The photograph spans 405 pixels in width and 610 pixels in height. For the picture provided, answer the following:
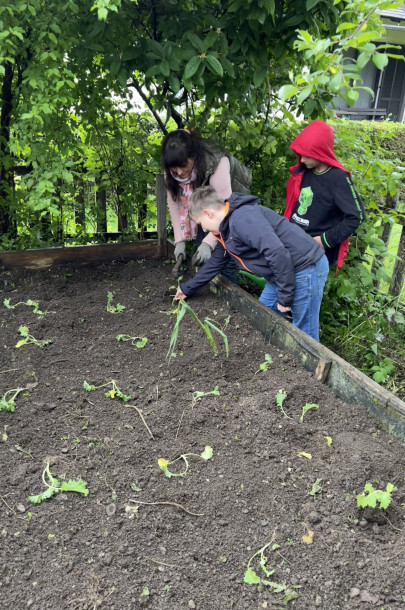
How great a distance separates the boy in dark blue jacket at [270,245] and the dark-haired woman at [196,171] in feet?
1.18

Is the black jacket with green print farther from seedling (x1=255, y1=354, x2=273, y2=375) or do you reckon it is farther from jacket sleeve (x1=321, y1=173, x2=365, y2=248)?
seedling (x1=255, y1=354, x2=273, y2=375)

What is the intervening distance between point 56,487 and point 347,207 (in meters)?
2.26

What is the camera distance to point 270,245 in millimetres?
2561

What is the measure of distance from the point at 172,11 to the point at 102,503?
9.91 ft

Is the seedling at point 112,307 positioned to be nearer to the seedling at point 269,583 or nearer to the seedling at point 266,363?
the seedling at point 266,363

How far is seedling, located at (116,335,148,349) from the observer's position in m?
2.71

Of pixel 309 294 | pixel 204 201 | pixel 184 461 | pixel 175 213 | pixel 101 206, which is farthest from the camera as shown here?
pixel 101 206

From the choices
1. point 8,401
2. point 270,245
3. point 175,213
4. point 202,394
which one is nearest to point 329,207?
point 270,245

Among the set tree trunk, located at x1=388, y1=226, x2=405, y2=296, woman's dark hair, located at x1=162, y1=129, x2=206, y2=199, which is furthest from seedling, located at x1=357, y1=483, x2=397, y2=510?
tree trunk, located at x1=388, y1=226, x2=405, y2=296

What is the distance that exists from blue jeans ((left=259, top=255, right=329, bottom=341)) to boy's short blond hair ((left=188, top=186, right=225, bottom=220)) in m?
0.64

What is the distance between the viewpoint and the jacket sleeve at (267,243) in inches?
101

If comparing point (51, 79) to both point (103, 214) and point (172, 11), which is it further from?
point (103, 214)

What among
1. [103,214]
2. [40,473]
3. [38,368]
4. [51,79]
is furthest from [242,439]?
[103,214]

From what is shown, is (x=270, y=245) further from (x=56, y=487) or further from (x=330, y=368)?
(x=56, y=487)
